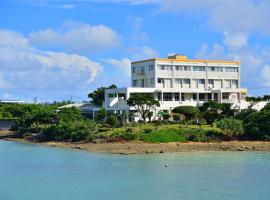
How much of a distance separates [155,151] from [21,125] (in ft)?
104

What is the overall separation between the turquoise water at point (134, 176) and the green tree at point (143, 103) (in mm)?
15129

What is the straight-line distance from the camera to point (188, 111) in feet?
227

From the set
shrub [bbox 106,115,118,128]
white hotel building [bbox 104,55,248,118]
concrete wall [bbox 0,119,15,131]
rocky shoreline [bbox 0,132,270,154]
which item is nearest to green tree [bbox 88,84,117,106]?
white hotel building [bbox 104,55,248,118]

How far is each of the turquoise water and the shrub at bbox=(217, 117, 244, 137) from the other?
6.98 m

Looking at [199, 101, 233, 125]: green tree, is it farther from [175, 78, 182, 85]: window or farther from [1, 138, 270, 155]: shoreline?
[1, 138, 270, 155]: shoreline

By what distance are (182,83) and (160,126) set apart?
694 inches

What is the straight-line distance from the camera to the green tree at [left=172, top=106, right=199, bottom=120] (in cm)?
6888


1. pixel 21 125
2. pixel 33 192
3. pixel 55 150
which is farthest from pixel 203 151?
pixel 21 125

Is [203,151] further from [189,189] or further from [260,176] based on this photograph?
[189,189]

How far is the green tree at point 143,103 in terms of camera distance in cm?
6341

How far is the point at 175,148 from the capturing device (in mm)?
51719

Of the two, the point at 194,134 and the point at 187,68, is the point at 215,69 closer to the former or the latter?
the point at 187,68

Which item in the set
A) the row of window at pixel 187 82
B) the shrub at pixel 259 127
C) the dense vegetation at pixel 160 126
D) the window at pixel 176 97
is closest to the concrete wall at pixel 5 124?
the dense vegetation at pixel 160 126

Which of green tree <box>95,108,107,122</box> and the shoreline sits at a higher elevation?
green tree <box>95,108,107,122</box>
